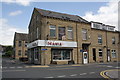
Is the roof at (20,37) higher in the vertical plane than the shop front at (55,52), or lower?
higher

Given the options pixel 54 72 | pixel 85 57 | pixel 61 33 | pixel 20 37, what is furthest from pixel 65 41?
pixel 20 37

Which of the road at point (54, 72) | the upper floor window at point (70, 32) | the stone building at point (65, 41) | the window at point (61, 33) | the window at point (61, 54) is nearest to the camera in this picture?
the road at point (54, 72)

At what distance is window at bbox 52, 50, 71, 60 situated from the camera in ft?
74.4

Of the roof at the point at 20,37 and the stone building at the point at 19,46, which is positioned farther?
the roof at the point at 20,37

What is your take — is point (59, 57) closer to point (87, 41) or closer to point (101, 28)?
point (87, 41)

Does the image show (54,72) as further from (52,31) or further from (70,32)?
(70,32)

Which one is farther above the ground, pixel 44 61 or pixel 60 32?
pixel 60 32

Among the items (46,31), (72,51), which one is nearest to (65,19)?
(46,31)

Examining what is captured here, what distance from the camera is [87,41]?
2641 centimetres

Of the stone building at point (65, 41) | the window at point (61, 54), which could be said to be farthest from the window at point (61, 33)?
the window at point (61, 54)

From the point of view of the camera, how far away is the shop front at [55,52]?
21.5m

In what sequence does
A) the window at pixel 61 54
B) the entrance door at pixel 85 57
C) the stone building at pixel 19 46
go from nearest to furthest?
the window at pixel 61 54 → the entrance door at pixel 85 57 → the stone building at pixel 19 46

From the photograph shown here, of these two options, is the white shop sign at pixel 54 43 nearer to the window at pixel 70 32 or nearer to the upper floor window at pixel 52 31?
the window at pixel 70 32

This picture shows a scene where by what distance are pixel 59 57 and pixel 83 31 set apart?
7611 mm
